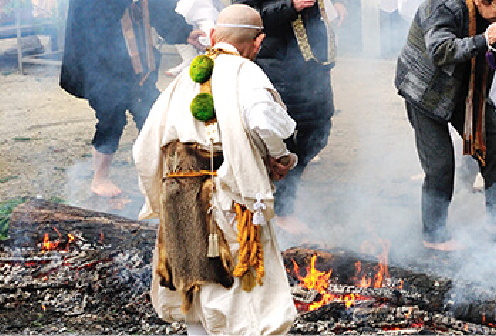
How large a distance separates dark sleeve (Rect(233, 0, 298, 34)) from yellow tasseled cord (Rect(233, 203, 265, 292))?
220 centimetres

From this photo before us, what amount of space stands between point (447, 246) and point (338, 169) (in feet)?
8.06

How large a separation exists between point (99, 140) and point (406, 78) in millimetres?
2910

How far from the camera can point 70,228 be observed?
5051 mm

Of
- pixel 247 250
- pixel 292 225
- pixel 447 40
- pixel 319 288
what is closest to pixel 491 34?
pixel 447 40

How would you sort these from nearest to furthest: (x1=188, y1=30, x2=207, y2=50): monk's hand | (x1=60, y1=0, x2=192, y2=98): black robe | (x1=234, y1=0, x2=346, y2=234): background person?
1. (x1=234, y1=0, x2=346, y2=234): background person
2. (x1=188, y1=30, x2=207, y2=50): monk's hand
3. (x1=60, y1=0, x2=192, y2=98): black robe

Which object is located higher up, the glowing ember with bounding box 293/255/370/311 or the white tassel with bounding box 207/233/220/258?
the white tassel with bounding box 207/233/220/258

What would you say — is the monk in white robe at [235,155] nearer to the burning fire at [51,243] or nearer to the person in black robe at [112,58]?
the burning fire at [51,243]

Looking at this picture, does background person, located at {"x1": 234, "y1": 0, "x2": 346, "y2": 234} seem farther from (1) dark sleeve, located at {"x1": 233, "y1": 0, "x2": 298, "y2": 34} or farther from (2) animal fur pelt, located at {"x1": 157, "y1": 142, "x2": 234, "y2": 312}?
(2) animal fur pelt, located at {"x1": 157, "y1": 142, "x2": 234, "y2": 312}

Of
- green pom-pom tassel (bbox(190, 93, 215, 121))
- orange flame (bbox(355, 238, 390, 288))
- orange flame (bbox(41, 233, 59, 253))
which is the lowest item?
orange flame (bbox(41, 233, 59, 253))

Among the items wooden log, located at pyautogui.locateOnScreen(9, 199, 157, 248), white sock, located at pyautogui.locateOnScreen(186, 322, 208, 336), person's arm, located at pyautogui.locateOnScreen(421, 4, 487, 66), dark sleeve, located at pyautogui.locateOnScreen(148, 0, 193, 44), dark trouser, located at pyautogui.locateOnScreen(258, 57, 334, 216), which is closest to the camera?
white sock, located at pyautogui.locateOnScreen(186, 322, 208, 336)

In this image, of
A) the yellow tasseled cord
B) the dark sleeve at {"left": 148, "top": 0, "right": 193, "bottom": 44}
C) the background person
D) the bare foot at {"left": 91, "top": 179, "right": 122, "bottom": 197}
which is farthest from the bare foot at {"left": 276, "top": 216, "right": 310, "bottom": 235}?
the yellow tasseled cord

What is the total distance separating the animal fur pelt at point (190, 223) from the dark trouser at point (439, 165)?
1.89 metres

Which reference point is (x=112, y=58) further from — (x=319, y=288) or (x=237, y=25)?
(x=237, y=25)

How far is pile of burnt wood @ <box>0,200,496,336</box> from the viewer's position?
154 inches
